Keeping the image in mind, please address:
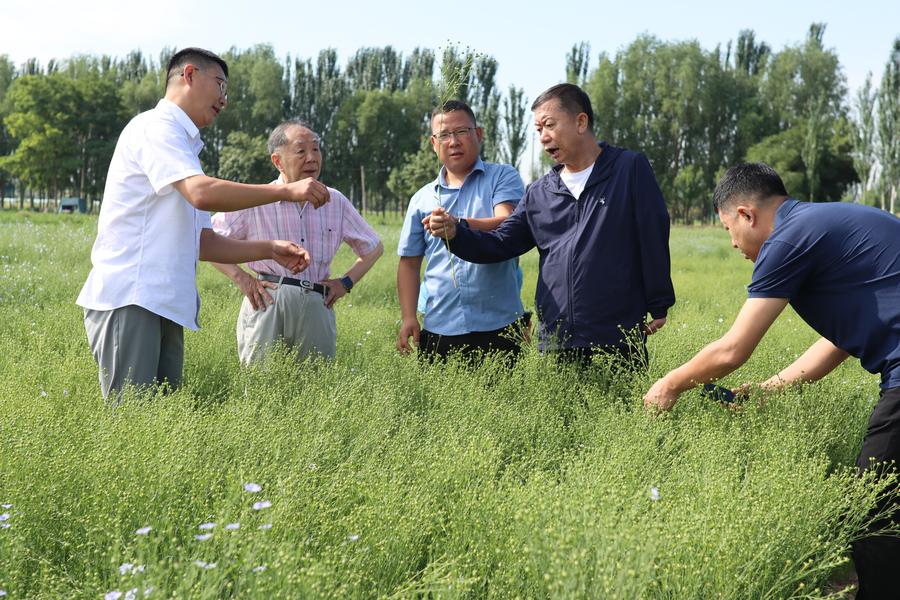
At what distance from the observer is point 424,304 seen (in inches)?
163

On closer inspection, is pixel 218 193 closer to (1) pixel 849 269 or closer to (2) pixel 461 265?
(2) pixel 461 265

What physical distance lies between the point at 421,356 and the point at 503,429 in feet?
3.27

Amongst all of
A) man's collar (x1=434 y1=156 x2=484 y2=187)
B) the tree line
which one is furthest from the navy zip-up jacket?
the tree line

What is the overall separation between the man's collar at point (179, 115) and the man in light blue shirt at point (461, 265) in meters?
1.24

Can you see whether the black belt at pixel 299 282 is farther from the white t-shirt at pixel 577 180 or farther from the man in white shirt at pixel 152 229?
the white t-shirt at pixel 577 180

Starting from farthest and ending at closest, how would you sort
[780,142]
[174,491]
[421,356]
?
[780,142]
[421,356]
[174,491]

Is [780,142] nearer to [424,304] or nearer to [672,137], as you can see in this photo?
[672,137]

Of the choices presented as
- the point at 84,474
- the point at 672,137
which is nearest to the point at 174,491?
the point at 84,474

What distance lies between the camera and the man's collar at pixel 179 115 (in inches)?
122

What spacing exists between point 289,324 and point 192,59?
137 cm

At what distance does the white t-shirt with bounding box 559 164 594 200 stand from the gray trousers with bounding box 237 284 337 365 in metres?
1.38

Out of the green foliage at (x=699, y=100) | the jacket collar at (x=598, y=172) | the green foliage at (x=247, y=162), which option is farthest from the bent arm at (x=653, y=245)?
the green foliage at (x=699, y=100)

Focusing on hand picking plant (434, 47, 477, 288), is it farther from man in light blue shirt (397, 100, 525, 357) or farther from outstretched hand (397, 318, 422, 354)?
outstretched hand (397, 318, 422, 354)

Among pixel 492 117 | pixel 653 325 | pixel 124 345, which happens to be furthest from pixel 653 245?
pixel 492 117
